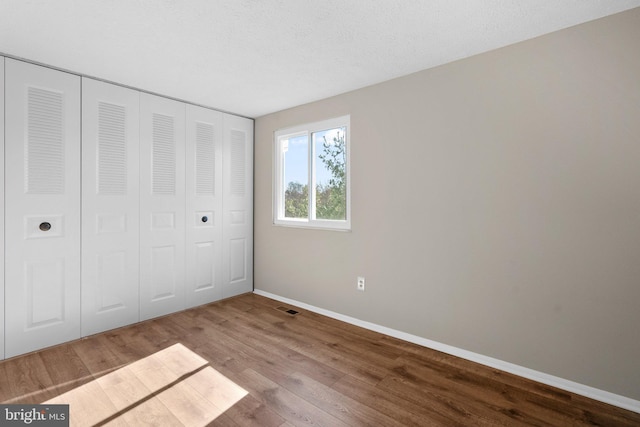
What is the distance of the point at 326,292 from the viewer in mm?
3506

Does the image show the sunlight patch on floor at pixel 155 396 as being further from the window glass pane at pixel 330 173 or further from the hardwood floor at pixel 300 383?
the window glass pane at pixel 330 173

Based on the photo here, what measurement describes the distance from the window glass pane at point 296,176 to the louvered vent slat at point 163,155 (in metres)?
1.35

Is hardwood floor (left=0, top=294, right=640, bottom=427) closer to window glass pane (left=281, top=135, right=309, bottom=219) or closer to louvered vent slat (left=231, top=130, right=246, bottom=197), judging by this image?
window glass pane (left=281, top=135, right=309, bottom=219)

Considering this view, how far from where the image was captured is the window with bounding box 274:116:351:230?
3414mm

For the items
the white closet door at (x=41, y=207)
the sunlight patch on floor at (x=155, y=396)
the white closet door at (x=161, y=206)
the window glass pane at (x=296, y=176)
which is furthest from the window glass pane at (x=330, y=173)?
the white closet door at (x=41, y=207)

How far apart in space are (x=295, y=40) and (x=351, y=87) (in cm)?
103

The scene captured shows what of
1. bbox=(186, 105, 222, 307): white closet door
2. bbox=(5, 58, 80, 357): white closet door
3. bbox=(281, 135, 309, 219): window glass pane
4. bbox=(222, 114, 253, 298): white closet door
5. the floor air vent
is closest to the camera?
bbox=(5, 58, 80, 357): white closet door

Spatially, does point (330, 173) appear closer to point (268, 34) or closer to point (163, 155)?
point (268, 34)

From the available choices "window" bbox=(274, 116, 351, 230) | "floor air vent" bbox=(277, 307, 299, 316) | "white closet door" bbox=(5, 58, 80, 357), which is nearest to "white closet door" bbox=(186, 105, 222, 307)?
"window" bbox=(274, 116, 351, 230)

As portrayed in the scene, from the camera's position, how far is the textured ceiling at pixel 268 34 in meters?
1.87

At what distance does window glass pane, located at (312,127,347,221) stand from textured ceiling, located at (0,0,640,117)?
2.28 ft

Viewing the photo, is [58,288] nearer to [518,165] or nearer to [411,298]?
[411,298]

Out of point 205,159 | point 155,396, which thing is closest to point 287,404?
point 155,396

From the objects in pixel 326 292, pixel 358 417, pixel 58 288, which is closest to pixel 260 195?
pixel 326 292
